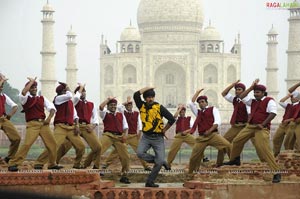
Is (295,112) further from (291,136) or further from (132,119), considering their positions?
(132,119)

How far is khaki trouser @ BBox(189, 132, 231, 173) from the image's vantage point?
10.6 metres

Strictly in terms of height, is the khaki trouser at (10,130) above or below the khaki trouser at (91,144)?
above

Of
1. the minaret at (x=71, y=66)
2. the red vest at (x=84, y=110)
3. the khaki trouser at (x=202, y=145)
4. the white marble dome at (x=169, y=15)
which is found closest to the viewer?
the khaki trouser at (x=202, y=145)

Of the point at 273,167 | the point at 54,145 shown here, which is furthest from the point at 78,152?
the point at 273,167

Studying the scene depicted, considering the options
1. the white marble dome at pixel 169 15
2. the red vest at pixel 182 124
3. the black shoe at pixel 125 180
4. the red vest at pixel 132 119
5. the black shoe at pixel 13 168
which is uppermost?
the white marble dome at pixel 169 15

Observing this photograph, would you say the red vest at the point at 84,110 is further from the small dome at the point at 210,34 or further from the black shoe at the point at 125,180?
the small dome at the point at 210,34

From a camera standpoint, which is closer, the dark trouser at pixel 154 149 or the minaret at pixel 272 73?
the dark trouser at pixel 154 149

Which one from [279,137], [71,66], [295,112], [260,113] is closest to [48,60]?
[71,66]

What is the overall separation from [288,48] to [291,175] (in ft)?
175

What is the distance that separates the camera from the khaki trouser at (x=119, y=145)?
36.2 ft

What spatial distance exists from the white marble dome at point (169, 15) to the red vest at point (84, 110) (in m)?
59.0

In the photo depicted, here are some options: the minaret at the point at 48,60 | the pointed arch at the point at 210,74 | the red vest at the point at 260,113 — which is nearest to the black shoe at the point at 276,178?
the red vest at the point at 260,113

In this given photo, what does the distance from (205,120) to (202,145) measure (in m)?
0.36

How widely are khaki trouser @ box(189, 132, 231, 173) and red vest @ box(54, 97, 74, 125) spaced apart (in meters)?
1.43
